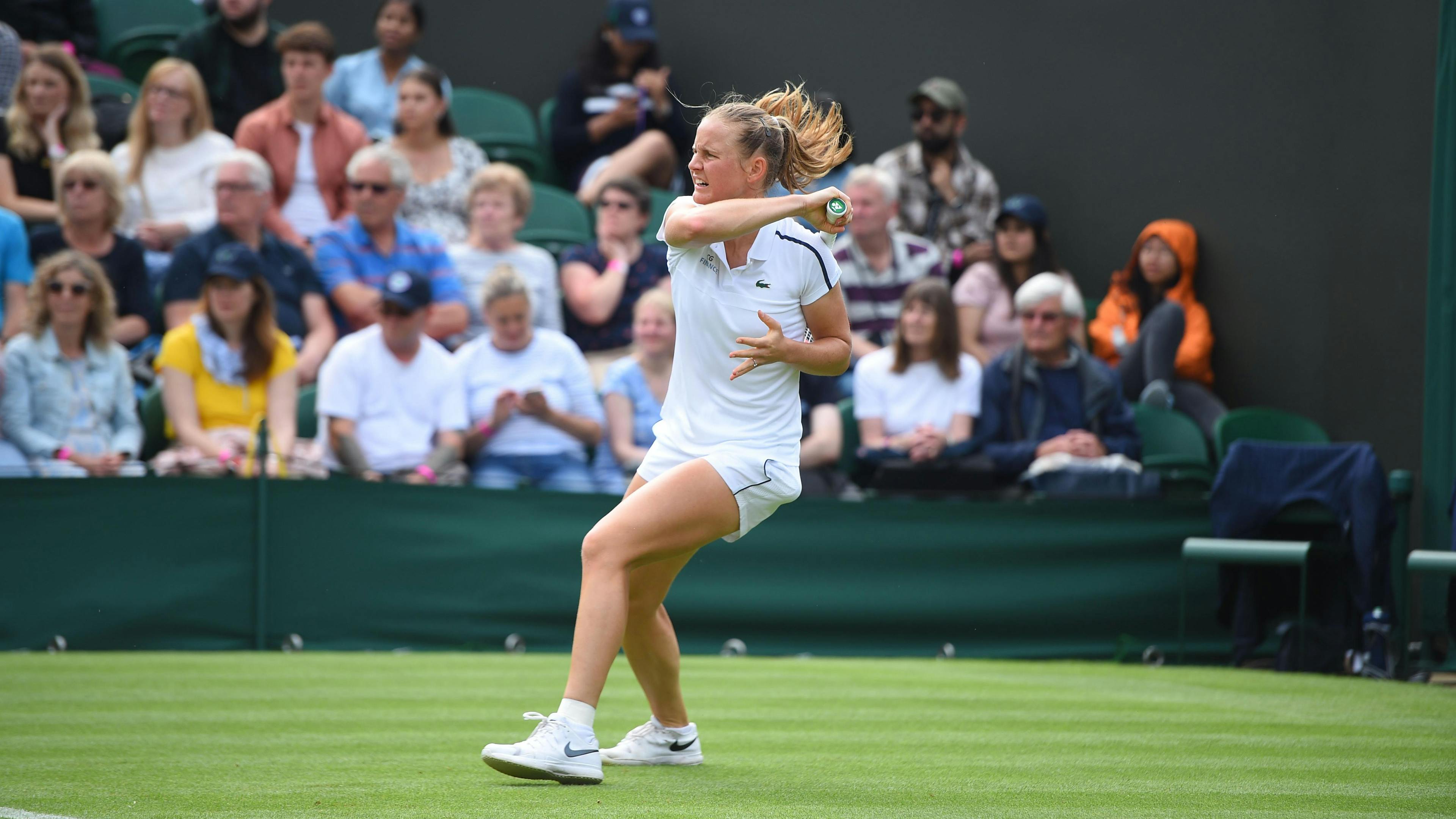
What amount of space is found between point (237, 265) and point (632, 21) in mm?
4423

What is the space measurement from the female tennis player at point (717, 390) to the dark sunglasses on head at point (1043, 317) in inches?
209

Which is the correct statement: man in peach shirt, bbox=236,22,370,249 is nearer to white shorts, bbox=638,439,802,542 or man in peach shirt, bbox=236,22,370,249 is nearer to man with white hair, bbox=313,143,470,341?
man with white hair, bbox=313,143,470,341

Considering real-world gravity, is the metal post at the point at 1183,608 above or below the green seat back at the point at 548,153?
below

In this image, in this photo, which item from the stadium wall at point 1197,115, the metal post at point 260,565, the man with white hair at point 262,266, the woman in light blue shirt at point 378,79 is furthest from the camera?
the woman in light blue shirt at point 378,79

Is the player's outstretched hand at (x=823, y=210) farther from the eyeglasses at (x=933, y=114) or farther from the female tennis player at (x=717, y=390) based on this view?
the eyeglasses at (x=933, y=114)

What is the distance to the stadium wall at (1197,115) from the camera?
34.2 feet

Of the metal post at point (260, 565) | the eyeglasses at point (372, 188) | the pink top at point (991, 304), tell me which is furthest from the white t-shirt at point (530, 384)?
the pink top at point (991, 304)

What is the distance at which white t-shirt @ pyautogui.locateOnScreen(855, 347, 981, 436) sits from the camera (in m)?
9.70

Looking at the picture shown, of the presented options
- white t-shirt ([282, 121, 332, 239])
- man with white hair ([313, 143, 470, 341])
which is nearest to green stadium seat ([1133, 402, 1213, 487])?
man with white hair ([313, 143, 470, 341])

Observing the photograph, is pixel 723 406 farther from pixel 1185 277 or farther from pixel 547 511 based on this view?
pixel 1185 277

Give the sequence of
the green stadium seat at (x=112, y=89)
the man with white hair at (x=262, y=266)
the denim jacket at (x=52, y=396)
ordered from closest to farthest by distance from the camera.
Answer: the denim jacket at (x=52, y=396) < the man with white hair at (x=262, y=266) < the green stadium seat at (x=112, y=89)

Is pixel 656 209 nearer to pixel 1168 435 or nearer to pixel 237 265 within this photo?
pixel 237 265

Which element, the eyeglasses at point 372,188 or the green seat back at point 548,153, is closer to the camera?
the eyeglasses at point 372,188

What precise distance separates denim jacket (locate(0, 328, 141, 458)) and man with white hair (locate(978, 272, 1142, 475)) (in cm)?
492
